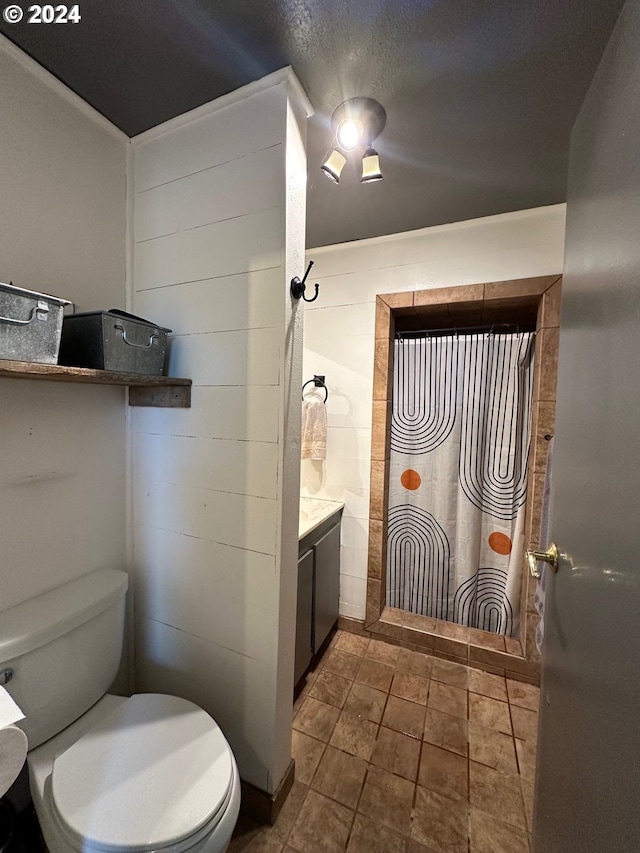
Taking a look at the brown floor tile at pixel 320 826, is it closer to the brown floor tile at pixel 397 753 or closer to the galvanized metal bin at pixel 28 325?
the brown floor tile at pixel 397 753

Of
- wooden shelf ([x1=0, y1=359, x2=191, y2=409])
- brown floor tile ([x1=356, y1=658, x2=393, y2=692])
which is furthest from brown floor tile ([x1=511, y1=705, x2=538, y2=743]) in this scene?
wooden shelf ([x1=0, y1=359, x2=191, y2=409])

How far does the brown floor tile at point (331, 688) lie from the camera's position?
1.60 meters

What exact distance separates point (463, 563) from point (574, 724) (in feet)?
4.93

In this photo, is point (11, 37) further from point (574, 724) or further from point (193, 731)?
point (574, 724)

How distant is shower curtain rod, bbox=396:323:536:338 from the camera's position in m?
2.13

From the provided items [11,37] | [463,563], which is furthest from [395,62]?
[463,563]

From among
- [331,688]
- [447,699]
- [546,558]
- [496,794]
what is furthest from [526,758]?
[546,558]

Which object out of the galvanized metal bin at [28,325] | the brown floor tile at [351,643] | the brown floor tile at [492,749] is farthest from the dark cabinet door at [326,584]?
the galvanized metal bin at [28,325]

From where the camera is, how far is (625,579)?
0.48m

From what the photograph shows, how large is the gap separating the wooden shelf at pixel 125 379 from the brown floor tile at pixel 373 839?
1.52 metres

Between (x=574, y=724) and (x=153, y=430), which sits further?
(x=153, y=430)

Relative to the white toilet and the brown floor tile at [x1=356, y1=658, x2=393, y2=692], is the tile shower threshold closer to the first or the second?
the brown floor tile at [x1=356, y1=658, x2=393, y2=692]

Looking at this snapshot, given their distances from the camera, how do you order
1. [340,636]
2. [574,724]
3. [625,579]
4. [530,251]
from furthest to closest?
1. [340,636]
2. [530,251]
3. [574,724]
4. [625,579]

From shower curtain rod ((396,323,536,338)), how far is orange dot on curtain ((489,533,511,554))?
4.07 feet
